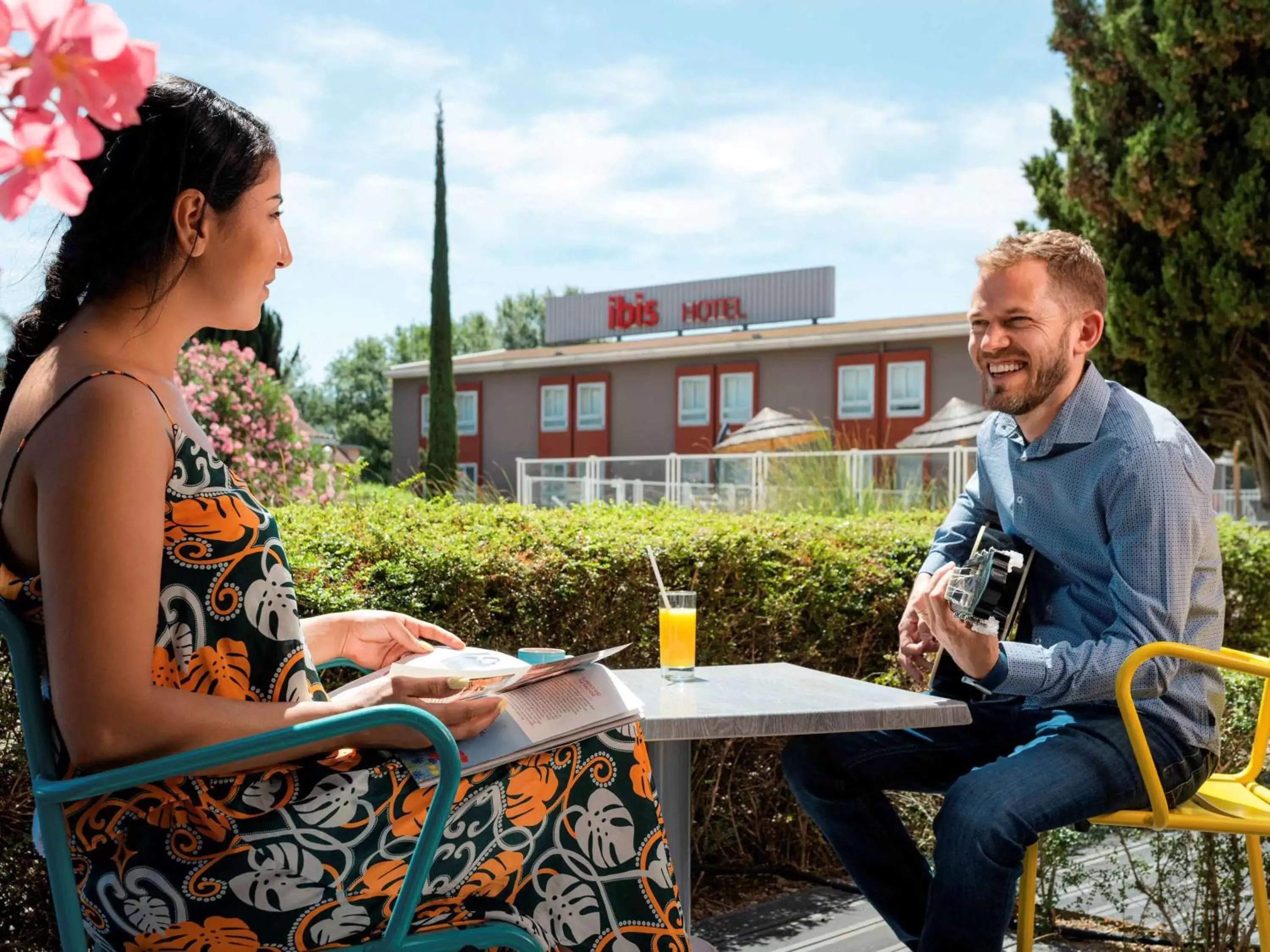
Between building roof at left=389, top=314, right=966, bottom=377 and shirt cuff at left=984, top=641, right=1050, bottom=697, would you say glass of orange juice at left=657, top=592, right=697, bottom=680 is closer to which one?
shirt cuff at left=984, top=641, right=1050, bottom=697

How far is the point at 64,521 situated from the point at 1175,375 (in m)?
14.3

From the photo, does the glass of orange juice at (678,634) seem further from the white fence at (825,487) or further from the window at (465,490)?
the window at (465,490)

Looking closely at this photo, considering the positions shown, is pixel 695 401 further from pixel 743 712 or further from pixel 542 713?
pixel 542 713

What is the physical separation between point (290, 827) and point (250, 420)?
31.1 ft

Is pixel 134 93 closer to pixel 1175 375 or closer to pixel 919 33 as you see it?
pixel 1175 375

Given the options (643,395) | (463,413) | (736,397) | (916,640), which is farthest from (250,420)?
(463,413)

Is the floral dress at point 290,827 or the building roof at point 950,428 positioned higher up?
the building roof at point 950,428

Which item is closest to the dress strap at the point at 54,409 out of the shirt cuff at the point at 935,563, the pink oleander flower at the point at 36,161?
the pink oleander flower at the point at 36,161

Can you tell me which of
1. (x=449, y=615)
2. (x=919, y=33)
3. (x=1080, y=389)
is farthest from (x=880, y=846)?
(x=919, y=33)

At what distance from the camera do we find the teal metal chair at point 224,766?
1.41m

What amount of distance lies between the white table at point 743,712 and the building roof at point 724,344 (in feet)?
81.7

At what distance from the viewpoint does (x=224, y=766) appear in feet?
4.98

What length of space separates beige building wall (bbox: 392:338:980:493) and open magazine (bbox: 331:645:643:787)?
2367 centimetres

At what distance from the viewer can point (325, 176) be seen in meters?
63.9
